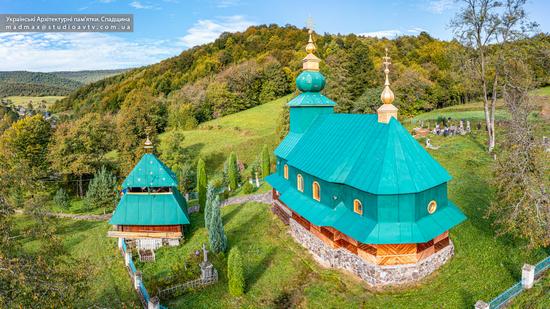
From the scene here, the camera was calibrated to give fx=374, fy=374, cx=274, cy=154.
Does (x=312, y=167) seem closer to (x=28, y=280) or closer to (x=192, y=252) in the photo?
(x=192, y=252)

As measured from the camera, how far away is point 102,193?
107 feet

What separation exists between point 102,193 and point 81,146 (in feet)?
27.6

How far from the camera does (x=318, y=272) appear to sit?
54.7ft

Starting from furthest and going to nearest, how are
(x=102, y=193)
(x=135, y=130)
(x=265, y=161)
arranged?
(x=135, y=130), (x=102, y=193), (x=265, y=161)

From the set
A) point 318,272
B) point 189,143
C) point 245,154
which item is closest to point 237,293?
point 318,272

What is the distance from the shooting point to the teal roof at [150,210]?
21500 mm

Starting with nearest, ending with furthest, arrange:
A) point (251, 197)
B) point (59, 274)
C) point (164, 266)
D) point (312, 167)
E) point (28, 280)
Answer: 1. point (28, 280)
2. point (59, 274)
3. point (312, 167)
4. point (164, 266)
5. point (251, 197)

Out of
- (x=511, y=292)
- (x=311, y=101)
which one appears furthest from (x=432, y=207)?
(x=311, y=101)

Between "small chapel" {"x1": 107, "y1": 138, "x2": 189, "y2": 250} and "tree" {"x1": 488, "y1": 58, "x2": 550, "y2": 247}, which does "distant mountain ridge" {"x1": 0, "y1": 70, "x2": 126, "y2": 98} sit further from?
"tree" {"x1": 488, "y1": 58, "x2": 550, "y2": 247}

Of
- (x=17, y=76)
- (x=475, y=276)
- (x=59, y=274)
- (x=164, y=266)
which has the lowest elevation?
(x=164, y=266)

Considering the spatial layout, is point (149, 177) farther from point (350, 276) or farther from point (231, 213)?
point (350, 276)

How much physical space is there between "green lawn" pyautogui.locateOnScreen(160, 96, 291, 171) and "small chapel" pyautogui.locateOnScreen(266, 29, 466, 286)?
25.5 meters

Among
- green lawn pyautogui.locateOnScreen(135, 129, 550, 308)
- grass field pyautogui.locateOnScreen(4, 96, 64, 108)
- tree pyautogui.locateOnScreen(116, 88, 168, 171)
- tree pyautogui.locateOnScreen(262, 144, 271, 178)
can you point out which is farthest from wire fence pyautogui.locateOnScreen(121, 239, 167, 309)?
grass field pyautogui.locateOnScreen(4, 96, 64, 108)

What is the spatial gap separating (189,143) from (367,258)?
122ft
